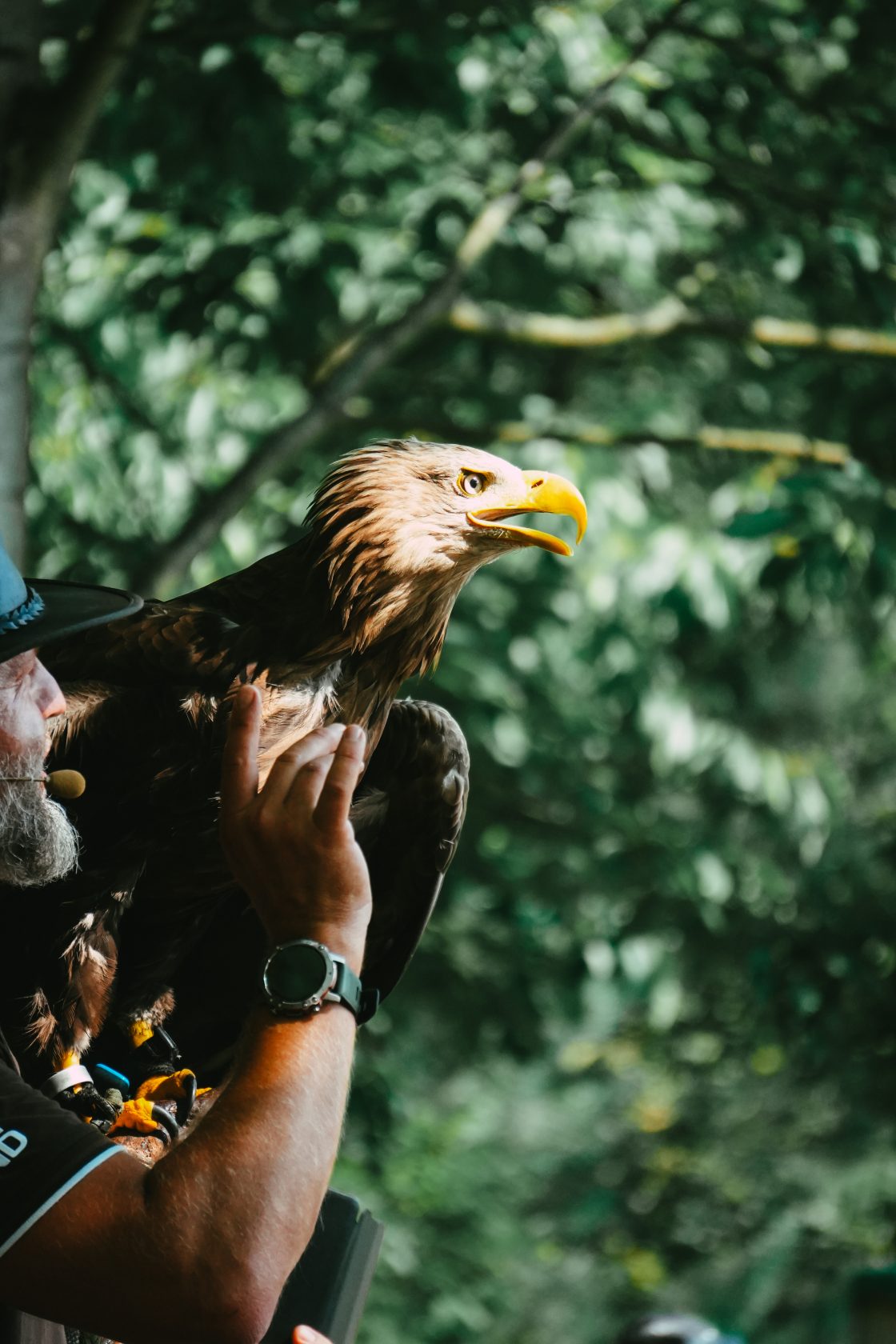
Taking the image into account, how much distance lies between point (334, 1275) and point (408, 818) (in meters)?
0.80

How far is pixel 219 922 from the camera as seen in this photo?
106 inches

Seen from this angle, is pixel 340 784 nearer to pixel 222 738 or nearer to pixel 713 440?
pixel 222 738

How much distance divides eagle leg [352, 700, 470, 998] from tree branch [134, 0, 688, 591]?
5.81 ft

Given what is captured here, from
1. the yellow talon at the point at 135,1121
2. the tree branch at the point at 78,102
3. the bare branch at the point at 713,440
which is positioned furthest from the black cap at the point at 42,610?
the bare branch at the point at 713,440

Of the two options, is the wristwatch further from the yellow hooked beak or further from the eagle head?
the yellow hooked beak

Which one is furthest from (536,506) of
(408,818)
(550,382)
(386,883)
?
(550,382)

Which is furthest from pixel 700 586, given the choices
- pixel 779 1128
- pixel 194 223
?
pixel 779 1128

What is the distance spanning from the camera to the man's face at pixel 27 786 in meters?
1.87

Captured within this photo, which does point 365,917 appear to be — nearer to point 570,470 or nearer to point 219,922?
point 219,922

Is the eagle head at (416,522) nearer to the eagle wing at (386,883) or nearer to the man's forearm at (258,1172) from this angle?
the eagle wing at (386,883)

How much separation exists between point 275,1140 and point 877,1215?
8264 mm

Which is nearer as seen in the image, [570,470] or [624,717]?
[570,470]

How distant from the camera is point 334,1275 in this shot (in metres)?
2.17

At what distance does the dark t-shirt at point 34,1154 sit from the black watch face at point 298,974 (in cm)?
23
